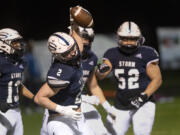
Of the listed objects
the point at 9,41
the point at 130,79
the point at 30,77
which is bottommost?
the point at 30,77

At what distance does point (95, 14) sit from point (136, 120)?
22.0 meters

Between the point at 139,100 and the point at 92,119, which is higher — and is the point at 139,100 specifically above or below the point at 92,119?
above

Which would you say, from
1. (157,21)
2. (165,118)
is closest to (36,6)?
(157,21)

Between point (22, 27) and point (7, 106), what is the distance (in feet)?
67.3

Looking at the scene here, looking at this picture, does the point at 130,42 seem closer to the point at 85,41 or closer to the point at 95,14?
the point at 85,41

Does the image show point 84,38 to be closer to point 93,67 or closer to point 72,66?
point 93,67

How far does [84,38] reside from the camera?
7820 mm

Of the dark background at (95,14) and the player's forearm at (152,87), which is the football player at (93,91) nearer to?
the player's forearm at (152,87)

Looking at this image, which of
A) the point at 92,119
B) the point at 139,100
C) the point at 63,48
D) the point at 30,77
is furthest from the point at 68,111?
the point at 30,77

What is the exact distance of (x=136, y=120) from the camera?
788 centimetres

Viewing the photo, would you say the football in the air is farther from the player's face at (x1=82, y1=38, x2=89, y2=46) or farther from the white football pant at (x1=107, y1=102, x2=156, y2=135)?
the white football pant at (x1=107, y1=102, x2=156, y2=135)

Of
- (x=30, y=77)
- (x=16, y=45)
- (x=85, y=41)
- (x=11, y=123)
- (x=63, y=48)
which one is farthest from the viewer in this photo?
(x=30, y=77)

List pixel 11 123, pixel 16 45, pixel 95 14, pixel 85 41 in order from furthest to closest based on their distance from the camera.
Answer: pixel 95 14 < pixel 85 41 < pixel 16 45 < pixel 11 123

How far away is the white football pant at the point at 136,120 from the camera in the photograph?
7.87 m
